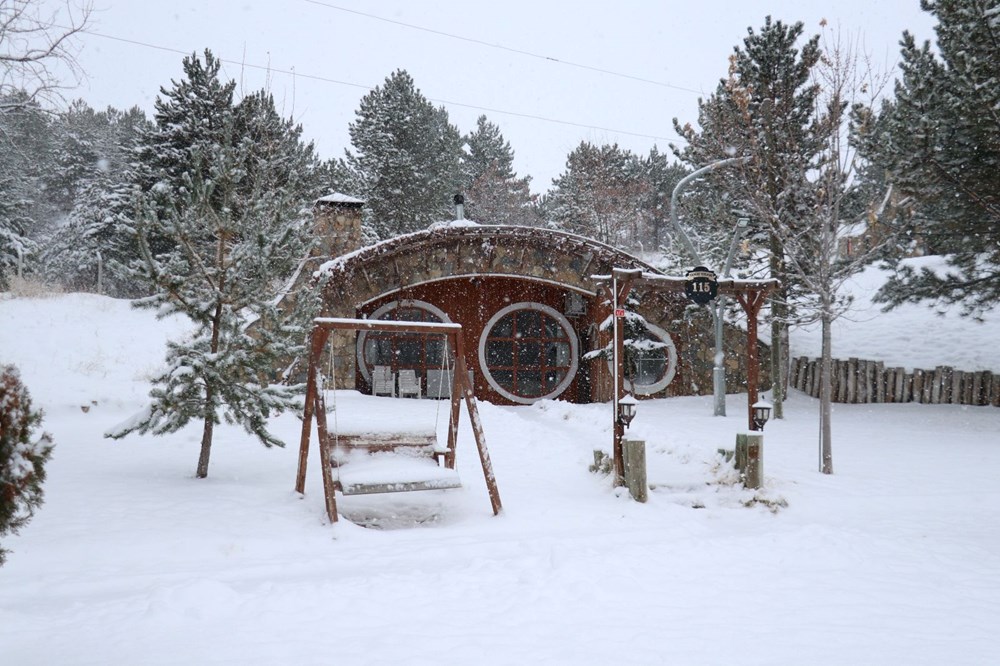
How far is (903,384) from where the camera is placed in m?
13.7

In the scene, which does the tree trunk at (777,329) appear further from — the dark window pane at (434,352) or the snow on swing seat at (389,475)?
the snow on swing seat at (389,475)

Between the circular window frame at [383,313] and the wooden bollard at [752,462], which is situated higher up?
the circular window frame at [383,313]

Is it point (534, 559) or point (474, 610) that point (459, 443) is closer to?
point (534, 559)

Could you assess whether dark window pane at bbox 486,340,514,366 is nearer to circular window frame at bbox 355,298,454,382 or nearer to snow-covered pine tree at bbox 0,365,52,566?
circular window frame at bbox 355,298,454,382

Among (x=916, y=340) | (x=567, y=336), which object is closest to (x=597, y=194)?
(x=567, y=336)

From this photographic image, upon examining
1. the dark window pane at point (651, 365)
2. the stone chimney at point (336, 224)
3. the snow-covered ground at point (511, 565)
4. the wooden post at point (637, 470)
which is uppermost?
the stone chimney at point (336, 224)

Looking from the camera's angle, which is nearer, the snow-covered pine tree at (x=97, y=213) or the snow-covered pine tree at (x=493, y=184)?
the snow-covered pine tree at (x=97, y=213)

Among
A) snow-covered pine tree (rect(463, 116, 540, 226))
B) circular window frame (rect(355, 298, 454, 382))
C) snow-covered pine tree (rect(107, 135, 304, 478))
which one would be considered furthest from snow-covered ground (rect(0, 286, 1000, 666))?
snow-covered pine tree (rect(463, 116, 540, 226))

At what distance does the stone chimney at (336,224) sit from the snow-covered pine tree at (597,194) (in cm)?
1866

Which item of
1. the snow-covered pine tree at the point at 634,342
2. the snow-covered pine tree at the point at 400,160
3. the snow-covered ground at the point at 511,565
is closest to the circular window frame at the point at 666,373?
the snow-covered pine tree at the point at 634,342

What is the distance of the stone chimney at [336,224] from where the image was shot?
14844 mm

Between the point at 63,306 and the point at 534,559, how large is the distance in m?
16.3

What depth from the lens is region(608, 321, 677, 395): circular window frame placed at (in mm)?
15023

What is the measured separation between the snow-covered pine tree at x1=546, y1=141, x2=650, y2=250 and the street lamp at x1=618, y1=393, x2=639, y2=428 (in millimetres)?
25607
